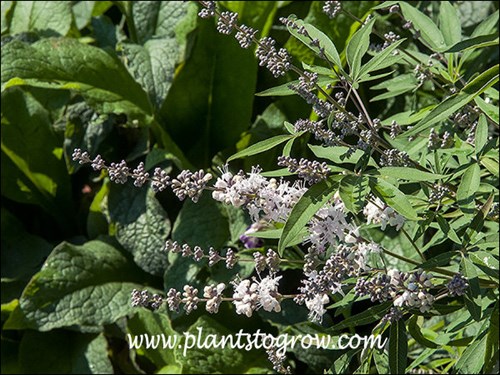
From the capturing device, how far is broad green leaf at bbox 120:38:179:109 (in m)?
2.91

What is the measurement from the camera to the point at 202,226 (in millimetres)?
2697

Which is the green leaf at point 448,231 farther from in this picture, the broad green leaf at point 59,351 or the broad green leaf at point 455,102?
the broad green leaf at point 59,351

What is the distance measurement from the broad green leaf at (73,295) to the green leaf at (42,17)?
0.91 metres

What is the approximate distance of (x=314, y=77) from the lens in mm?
1404

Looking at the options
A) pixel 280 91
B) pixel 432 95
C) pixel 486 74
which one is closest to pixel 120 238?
pixel 432 95

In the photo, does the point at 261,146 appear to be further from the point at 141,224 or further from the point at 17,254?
the point at 17,254

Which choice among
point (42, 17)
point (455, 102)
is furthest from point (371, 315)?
point (42, 17)

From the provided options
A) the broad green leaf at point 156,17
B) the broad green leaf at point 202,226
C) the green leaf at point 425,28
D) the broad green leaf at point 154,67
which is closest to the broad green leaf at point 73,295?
the broad green leaf at point 202,226

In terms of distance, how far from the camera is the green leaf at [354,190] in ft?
4.29

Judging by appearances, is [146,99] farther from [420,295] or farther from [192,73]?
[420,295]

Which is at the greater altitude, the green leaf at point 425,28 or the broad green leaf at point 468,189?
the green leaf at point 425,28

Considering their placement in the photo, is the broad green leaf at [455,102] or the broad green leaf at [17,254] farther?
the broad green leaf at [17,254]

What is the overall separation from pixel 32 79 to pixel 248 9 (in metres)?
0.77

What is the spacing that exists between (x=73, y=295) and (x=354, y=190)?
1.63 metres
